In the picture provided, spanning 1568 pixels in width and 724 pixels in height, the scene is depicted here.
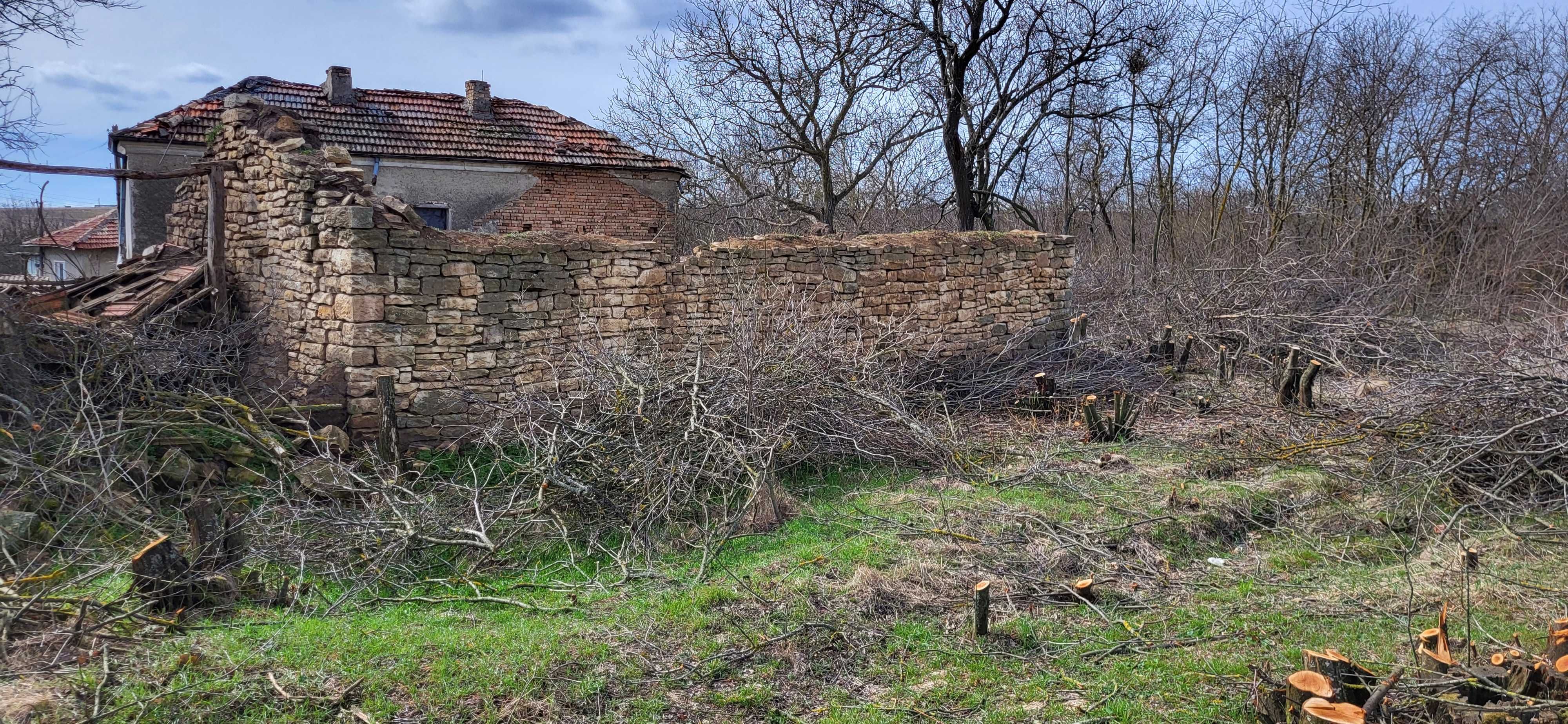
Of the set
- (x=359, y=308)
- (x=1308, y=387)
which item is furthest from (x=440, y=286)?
(x=1308, y=387)

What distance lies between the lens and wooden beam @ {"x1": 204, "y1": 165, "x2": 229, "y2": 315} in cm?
884

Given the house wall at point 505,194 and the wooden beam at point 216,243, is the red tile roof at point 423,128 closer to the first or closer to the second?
the house wall at point 505,194

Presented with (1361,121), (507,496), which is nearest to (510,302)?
(507,496)

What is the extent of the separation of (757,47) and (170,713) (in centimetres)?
1592

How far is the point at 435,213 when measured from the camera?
17.7 metres

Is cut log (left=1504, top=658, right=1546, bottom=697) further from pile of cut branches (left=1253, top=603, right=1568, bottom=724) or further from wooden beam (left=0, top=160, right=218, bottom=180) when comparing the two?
wooden beam (left=0, top=160, right=218, bottom=180)

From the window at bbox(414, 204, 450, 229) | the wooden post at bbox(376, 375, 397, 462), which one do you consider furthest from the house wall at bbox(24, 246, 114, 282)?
the wooden post at bbox(376, 375, 397, 462)

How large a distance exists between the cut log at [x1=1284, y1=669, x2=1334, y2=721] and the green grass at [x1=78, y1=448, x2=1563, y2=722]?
29cm

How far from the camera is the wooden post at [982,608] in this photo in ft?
15.1

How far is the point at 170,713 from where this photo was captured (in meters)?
3.67

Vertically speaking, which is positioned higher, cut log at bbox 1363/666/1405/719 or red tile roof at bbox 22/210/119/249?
red tile roof at bbox 22/210/119/249

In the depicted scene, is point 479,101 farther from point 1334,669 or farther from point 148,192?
point 1334,669

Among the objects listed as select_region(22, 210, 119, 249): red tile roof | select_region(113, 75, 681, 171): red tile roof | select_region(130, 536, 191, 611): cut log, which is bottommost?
select_region(130, 536, 191, 611): cut log

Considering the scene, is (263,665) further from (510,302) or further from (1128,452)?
(1128,452)
